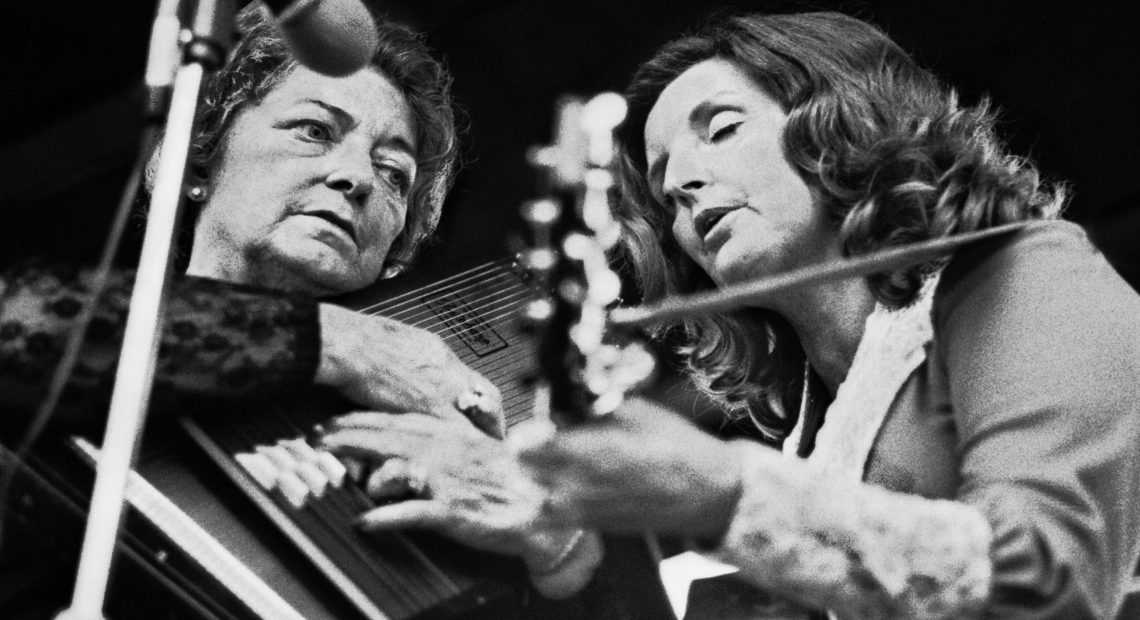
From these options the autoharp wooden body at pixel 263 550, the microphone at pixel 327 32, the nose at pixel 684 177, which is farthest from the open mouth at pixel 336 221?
the microphone at pixel 327 32

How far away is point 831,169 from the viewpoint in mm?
2154

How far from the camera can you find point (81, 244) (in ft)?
7.27

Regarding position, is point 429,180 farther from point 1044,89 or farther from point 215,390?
point 1044,89

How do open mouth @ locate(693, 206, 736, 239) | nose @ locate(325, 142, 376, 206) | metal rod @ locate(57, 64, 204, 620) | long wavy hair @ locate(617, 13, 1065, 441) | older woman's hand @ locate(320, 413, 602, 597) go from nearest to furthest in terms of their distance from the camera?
metal rod @ locate(57, 64, 204, 620), older woman's hand @ locate(320, 413, 602, 597), long wavy hair @ locate(617, 13, 1065, 441), open mouth @ locate(693, 206, 736, 239), nose @ locate(325, 142, 376, 206)

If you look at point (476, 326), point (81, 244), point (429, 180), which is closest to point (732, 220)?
point (476, 326)

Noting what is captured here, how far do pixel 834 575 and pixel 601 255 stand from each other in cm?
100

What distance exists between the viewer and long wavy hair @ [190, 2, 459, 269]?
2.39m

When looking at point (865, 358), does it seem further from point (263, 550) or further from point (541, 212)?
point (263, 550)

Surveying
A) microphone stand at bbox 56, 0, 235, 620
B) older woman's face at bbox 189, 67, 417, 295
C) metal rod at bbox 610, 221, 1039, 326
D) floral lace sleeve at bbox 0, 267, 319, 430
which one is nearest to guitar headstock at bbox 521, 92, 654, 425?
metal rod at bbox 610, 221, 1039, 326

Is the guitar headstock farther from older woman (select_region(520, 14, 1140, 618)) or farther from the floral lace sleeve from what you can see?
the floral lace sleeve

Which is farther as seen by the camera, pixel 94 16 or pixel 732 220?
pixel 94 16

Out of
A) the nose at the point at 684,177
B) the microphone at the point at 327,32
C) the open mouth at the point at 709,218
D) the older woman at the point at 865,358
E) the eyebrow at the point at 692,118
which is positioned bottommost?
the older woman at the point at 865,358

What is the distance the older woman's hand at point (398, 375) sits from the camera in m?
1.99

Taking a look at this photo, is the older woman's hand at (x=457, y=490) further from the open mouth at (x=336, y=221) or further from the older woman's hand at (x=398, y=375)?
the open mouth at (x=336, y=221)
